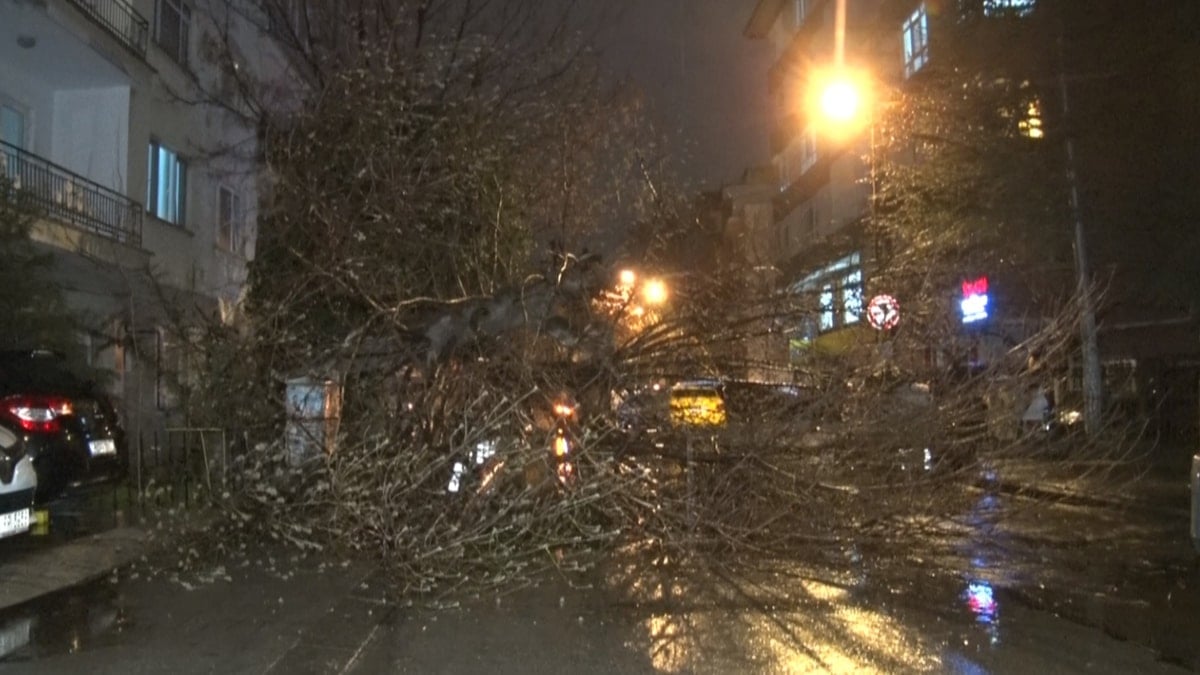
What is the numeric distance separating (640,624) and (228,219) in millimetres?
16080

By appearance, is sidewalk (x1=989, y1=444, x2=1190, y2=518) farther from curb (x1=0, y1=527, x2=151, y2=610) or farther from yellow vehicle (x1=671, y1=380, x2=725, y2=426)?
curb (x1=0, y1=527, x2=151, y2=610)

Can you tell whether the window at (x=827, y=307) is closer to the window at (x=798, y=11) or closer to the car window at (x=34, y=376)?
the car window at (x=34, y=376)

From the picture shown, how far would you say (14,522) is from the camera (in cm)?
837

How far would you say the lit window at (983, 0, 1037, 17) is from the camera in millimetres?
17672

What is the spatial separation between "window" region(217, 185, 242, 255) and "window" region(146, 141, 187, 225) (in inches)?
53.6

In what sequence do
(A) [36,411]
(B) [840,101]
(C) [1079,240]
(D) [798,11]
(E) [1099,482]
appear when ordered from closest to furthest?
1. (A) [36,411]
2. (E) [1099,482]
3. (B) [840,101]
4. (C) [1079,240]
5. (D) [798,11]

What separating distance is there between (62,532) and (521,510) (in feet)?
15.2

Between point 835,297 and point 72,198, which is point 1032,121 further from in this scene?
point 72,198

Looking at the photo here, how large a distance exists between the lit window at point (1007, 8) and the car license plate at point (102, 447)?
1407cm

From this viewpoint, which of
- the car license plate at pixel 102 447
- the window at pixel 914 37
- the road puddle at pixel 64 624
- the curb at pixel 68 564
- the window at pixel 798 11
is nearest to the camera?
the road puddle at pixel 64 624

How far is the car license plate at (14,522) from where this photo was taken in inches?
324

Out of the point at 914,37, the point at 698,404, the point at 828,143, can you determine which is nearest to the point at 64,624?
the point at 698,404

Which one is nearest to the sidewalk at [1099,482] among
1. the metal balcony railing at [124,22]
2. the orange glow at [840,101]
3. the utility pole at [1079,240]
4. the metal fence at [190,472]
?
the utility pole at [1079,240]

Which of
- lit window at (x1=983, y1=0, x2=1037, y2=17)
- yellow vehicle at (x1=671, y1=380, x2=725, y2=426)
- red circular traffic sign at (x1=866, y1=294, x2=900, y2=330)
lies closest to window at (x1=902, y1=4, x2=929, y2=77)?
lit window at (x1=983, y1=0, x2=1037, y2=17)
